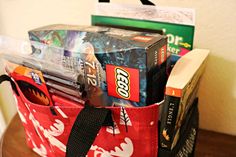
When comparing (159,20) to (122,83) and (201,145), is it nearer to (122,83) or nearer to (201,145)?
(122,83)

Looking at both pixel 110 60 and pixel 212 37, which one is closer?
pixel 110 60

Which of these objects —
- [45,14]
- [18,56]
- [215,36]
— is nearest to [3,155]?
[18,56]

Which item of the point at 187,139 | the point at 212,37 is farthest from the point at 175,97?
the point at 212,37

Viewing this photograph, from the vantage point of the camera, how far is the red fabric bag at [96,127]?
341mm

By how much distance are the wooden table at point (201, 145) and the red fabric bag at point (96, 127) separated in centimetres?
11

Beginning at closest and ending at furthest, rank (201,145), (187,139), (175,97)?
(175,97) → (187,139) → (201,145)

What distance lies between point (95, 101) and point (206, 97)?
29cm

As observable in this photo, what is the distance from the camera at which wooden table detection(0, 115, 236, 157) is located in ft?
1.66

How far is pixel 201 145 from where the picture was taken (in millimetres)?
531

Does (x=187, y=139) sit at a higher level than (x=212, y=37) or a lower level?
lower

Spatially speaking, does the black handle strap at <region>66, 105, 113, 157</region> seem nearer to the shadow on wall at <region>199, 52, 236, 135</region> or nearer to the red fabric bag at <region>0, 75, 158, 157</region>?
the red fabric bag at <region>0, 75, 158, 157</region>

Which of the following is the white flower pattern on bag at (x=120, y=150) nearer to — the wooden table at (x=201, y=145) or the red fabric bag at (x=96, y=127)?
the red fabric bag at (x=96, y=127)

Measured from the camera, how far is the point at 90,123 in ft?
1.12

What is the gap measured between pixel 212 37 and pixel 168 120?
250mm
